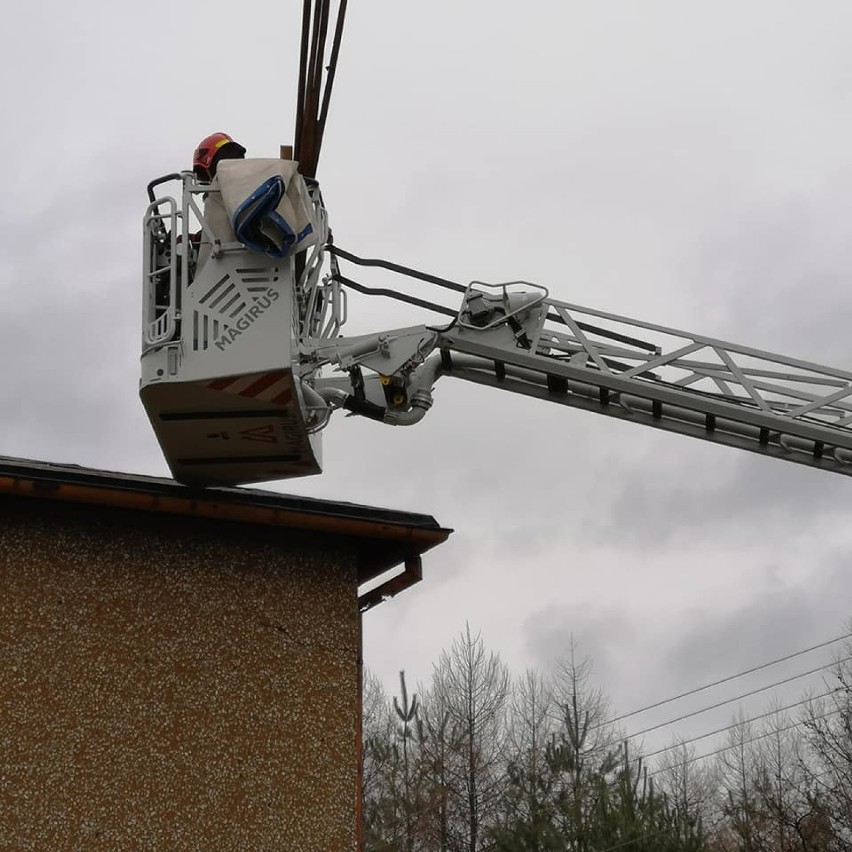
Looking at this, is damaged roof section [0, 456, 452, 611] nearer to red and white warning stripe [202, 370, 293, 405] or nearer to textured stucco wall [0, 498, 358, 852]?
textured stucco wall [0, 498, 358, 852]

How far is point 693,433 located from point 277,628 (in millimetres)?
3237

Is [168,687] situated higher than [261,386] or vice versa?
[261,386]

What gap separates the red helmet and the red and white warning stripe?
151cm

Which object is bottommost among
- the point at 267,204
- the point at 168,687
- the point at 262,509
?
the point at 168,687

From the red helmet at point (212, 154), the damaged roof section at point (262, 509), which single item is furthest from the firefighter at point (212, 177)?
the damaged roof section at point (262, 509)

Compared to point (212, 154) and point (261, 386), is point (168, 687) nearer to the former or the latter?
point (261, 386)

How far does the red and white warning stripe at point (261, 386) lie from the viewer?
8.20 meters

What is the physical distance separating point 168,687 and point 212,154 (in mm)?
3568

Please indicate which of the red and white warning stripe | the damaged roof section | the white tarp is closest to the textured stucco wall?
the damaged roof section

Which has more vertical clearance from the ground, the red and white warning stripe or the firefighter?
the firefighter

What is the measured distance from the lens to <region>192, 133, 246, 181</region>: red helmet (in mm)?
8859

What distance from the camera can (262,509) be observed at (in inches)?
365

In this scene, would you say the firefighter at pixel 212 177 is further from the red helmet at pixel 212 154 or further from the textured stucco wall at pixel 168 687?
the textured stucco wall at pixel 168 687

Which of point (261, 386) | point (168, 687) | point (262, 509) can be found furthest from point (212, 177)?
point (168, 687)
